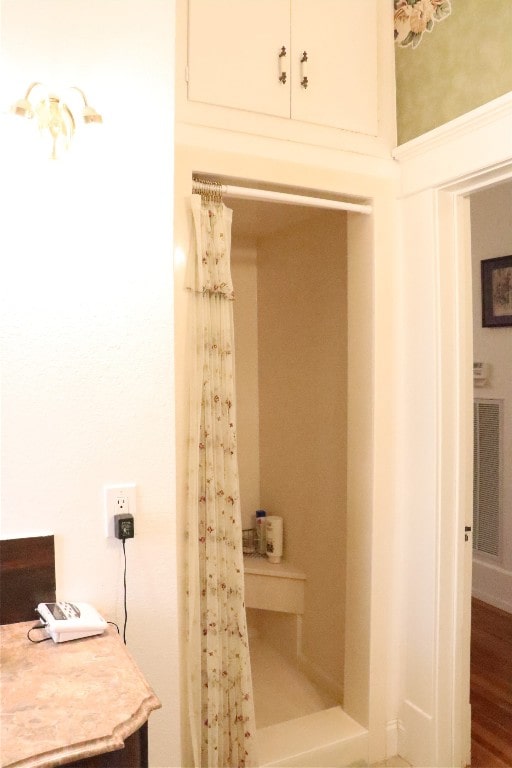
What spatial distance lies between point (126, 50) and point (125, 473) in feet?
3.54

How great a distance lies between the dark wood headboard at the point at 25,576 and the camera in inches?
57.4

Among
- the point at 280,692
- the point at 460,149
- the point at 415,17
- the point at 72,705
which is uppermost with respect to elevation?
the point at 415,17

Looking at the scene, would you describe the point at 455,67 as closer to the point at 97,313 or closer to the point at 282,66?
the point at 282,66

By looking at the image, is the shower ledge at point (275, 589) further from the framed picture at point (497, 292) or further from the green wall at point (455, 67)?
the green wall at point (455, 67)

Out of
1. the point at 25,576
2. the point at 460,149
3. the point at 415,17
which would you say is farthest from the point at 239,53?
the point at 25,576

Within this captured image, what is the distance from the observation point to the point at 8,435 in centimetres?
148

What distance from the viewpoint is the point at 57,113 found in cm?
143

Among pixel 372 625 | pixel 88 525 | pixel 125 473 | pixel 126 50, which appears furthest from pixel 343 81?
pixel 372 625

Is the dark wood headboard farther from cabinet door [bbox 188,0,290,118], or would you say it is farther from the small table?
cabinet door [bbox 188,0,290,118]

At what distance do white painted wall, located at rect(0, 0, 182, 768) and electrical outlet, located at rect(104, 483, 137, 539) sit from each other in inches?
0.8

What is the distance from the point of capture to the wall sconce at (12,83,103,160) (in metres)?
1.41

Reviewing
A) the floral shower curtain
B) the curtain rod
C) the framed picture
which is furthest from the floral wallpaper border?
the framed picture

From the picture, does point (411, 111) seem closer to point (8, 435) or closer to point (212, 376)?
point (212, 376)

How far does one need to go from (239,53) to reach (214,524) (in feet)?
5.00
